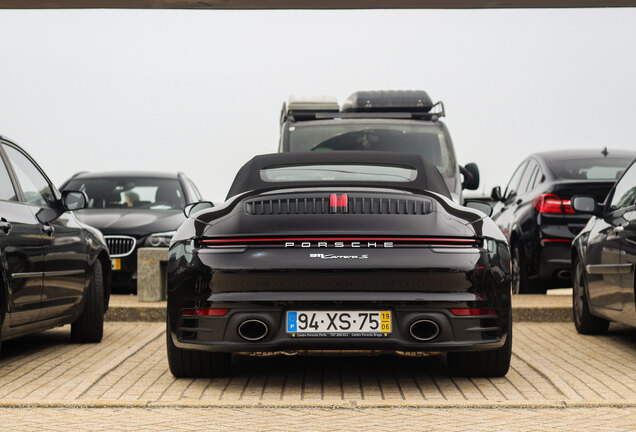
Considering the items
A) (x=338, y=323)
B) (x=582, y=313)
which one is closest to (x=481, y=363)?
(x=338, y=323)

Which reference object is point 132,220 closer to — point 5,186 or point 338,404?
point 5,186

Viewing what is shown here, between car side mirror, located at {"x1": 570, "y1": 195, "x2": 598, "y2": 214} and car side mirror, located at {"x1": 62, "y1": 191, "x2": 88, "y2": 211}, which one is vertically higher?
car side mirror, located at {"x1": 62, "y1": 191, "x2": 88, "y2": 211}

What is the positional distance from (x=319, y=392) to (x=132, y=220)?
7393mm

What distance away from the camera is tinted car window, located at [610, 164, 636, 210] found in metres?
8.61

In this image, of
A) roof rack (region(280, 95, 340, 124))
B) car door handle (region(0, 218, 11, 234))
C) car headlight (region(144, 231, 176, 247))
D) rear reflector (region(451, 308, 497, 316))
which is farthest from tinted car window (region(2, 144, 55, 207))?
roof rack (region(280, 95, 340, 124))

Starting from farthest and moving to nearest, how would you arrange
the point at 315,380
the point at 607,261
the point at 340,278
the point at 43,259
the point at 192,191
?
the point at 192,191 < the point at 607,261 < the point at 43,259 < the point at 315,380 < the point at 340,278

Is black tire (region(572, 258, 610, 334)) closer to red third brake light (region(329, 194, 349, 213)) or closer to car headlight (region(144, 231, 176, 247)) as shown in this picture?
red third brake light (region(329, 194, 349, 213))

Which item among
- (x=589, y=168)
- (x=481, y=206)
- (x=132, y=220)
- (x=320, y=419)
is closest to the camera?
(x=320, y=419)

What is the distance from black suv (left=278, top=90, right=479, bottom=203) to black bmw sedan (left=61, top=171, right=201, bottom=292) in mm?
1605

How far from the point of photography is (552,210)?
11883 millimetres

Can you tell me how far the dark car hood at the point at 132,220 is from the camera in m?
13.2
